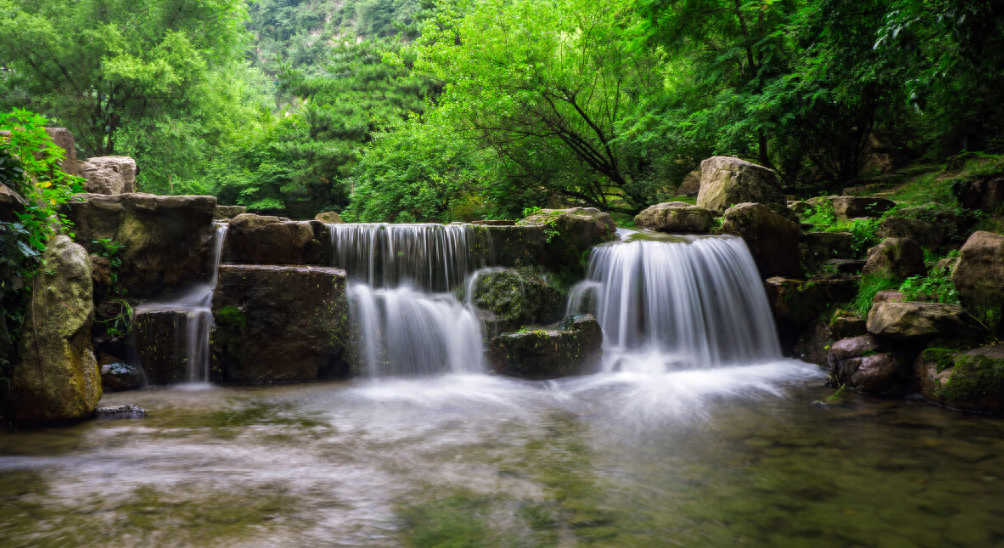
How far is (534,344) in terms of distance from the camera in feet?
23.5

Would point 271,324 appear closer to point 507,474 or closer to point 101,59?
point 507,474

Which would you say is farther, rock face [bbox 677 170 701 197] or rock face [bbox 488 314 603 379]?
rock face [bbox 677 170 701 197]

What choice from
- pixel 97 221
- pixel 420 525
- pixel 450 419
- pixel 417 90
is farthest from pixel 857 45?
pixel 417 90

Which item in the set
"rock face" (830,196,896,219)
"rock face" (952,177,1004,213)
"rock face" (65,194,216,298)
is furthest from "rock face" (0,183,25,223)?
"rock face" (952,177,1004,213)

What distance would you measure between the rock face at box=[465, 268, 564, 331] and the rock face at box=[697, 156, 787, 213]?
503 cm

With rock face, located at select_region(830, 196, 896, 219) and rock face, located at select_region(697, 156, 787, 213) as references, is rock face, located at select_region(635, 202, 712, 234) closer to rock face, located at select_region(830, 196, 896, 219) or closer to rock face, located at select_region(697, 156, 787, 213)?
rock face, located at select_region(697, 156, 787, 213)

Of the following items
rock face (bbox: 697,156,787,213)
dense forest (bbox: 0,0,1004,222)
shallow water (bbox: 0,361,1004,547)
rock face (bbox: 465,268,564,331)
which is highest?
dense forest (bbox: 0,0,1004,222)

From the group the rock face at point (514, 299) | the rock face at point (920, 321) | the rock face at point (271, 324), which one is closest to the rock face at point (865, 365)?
the rock face at point (920, 321)

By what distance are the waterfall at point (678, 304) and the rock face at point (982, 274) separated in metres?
2.74

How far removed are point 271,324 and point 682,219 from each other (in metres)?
7.75

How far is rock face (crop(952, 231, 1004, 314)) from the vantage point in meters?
5.52

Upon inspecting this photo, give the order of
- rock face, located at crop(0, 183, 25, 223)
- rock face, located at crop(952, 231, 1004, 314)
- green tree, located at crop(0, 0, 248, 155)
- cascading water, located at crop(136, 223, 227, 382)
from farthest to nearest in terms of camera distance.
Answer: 1. green tree, located at crop(0, 0, 248, 155)
2. cascading water, located at crop(136, 223, 227, 382)
3. rock face, located at crop(952, 231, 1004, 314)
4. rock face, located at crop(0, 183, 25, 223)

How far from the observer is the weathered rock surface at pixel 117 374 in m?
6.22

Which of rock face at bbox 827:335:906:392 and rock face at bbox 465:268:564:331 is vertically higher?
rock face at bbox 465:268:564:331
